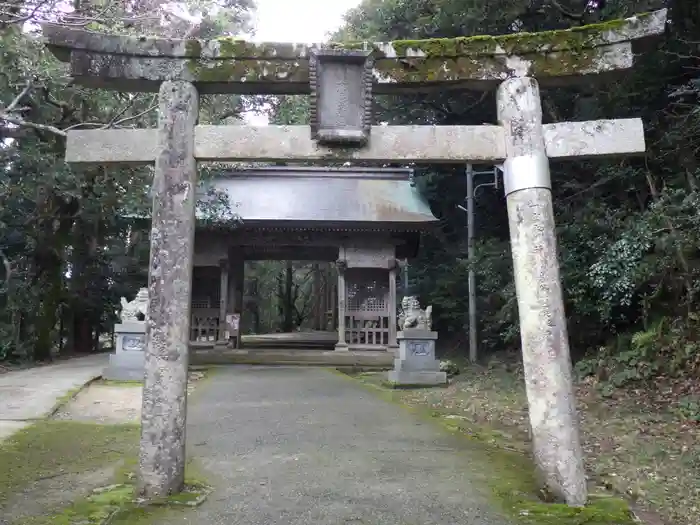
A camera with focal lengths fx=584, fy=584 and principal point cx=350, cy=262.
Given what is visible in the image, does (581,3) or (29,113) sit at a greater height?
(581,3)

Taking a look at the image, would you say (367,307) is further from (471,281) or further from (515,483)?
(515,483)

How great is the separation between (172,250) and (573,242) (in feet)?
25.1

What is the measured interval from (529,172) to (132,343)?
9.22 meters

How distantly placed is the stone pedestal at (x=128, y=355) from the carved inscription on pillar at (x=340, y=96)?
25.8 feet

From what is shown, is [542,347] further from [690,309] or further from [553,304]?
[690,309]

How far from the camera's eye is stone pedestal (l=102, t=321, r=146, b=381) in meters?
11.2

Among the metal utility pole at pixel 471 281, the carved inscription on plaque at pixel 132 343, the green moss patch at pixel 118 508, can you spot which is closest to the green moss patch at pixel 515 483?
the green moss patch at pixel 118 508

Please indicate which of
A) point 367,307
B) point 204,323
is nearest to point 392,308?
point 367,307

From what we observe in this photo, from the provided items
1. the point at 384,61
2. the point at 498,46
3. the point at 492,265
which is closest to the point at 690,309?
the point at 492,265

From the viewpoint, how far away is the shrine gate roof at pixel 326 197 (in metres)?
15.2

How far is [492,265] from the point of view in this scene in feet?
40.5

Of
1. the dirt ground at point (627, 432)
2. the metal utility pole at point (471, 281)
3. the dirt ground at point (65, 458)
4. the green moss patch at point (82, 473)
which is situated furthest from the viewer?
the metal utility pole at point (471, 281)

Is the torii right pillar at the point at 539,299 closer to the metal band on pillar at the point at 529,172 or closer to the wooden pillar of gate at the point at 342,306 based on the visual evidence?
the metal band on pillar at the point at 529,172

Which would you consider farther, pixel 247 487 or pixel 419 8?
pixel 419 8
